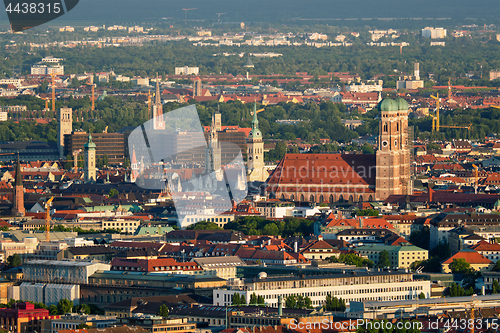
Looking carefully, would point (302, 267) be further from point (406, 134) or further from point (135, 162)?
point (135, 162)

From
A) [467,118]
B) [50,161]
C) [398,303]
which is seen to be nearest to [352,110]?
[467,118]

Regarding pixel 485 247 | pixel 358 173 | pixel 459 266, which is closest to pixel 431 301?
pixel 459 266

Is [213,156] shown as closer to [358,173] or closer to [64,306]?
[358,173]

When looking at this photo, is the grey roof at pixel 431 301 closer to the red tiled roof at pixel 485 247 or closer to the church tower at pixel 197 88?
the red tiled roof at pixel 485 247

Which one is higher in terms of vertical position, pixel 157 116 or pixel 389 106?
pixel 389 106

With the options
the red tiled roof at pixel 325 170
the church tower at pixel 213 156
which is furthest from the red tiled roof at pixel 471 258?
the church tower at pixel 213 156

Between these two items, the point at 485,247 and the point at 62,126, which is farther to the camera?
the point at 62,126

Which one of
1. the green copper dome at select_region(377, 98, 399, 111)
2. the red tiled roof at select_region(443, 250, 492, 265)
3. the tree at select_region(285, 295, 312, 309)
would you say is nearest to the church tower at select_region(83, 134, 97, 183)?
the green copper dome at select_region(377, 98, 399, 111)
